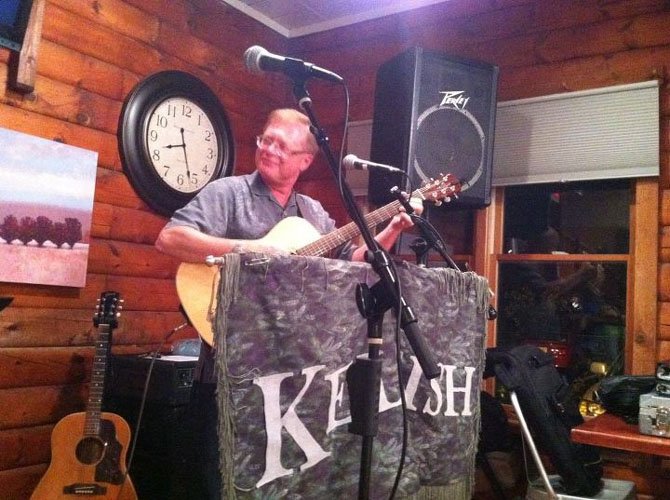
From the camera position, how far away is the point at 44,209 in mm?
2279

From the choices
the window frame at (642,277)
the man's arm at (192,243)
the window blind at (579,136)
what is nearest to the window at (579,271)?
the window frame at (642,277)

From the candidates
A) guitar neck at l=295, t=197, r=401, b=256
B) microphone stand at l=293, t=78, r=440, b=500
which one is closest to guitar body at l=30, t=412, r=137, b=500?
guitar neck at l=295, t=197, r=401, b=256

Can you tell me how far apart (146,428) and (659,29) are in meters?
2.64

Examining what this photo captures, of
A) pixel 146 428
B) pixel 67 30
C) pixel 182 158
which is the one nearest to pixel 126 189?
pixel 182 158

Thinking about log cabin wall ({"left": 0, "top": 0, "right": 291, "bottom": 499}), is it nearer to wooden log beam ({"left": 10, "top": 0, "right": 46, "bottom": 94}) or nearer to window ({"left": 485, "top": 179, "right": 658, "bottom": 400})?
wooden log beam ({"left": 10, "top": 0, "right": 46, "bottom": 94})

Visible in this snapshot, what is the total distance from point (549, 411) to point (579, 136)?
1.23m

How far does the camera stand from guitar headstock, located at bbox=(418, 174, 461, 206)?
6.78ft

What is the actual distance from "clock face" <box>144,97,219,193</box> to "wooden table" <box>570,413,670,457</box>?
78.4 inches

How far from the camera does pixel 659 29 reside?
2.54m

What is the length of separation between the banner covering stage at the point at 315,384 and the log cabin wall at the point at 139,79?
4.48 ft

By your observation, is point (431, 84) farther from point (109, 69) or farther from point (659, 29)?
point (109, 69)

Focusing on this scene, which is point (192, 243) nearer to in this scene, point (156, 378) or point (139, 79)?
point (156, 378)

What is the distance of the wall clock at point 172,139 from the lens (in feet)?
8.66

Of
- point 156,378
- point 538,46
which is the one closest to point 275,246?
point 156,378
